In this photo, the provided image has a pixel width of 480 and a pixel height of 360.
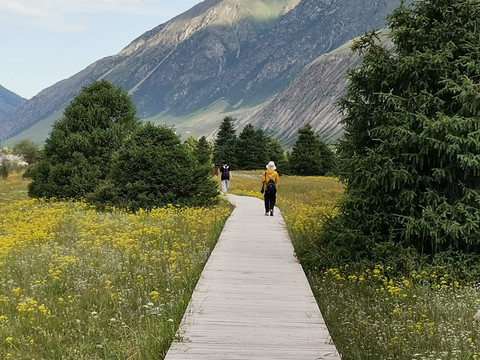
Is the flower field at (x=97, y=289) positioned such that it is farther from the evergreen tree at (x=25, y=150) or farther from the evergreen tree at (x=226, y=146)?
the evergreen tree at (x=25, y=150)

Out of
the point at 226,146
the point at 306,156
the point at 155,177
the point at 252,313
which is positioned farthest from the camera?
the point at 226,146

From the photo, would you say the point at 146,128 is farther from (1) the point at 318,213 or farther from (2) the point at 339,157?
(2) the point at 339,157

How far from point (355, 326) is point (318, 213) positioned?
10.8 m

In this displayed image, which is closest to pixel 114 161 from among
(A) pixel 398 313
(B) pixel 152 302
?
(B) pixel 152 302

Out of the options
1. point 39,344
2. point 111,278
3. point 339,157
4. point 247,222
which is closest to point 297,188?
point 247,222

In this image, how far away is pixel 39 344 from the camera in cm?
662

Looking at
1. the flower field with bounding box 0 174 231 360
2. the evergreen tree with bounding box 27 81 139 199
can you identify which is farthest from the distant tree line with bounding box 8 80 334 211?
the flower field with bounding box 0 174 231 360

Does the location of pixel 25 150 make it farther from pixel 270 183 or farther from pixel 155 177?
pixel 270 183

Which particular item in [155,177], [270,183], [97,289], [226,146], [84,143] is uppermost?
[226,146]

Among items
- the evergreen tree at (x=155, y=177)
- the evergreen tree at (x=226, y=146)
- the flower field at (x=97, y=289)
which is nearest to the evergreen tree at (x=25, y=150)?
the evergreen tree at (x=226, y=146)

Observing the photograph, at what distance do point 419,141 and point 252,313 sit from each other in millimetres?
4529

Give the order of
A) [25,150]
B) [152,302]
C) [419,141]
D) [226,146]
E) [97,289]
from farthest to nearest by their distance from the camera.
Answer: [25,150]
[226,146]
[419,141]
[97,289]
[152,302]

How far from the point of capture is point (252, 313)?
7102 mm

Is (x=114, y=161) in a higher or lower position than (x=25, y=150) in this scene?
lower
